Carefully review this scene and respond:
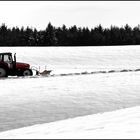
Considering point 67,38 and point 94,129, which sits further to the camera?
point 67,38

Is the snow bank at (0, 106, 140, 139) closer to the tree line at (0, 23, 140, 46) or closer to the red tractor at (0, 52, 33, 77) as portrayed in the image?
the red tractor at (0, 52, 33, 77)

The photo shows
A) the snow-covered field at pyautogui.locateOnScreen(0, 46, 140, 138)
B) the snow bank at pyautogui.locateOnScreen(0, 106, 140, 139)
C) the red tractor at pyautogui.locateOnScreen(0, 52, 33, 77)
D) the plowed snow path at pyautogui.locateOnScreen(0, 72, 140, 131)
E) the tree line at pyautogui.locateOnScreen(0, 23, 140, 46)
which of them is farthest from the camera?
the tree line at pyautogui.locateOnScreen(0, 23, 140, 46)

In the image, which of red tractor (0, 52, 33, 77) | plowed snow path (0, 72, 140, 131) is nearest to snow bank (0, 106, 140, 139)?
plowed snow path (0, 72, 140, 131)

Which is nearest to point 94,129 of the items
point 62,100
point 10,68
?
point 62,100

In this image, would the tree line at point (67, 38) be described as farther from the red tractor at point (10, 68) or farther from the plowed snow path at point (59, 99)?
the plowed snow path at point (59, 99)

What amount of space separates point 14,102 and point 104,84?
6.39 m

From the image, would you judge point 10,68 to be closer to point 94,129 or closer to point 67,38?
point 94,129

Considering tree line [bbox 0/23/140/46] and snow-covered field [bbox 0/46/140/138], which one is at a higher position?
tree line [bbox 0/23/140/46]

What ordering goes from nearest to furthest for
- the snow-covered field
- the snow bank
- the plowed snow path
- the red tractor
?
the snow bank → the snow-covered field → the plowed snow path → the red tractor

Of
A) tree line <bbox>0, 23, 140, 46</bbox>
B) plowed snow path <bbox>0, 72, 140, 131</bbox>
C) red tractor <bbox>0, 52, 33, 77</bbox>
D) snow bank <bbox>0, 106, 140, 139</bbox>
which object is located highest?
tree line <bbox>0, 23, 140, 46</bbox>

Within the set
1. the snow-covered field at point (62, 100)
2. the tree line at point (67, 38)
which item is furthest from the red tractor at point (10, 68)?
the tree line at point (67, 38)

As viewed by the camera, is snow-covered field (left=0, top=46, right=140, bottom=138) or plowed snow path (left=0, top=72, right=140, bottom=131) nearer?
snow-covered field (left=0, top=46, right=140, bottom=138)

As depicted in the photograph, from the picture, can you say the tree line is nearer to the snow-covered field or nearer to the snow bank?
the snow-covered field

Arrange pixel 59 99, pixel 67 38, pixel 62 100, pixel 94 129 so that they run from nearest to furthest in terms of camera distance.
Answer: pixel 94 129, pixel 62 100, pixel 59 99, pixel 67 38
